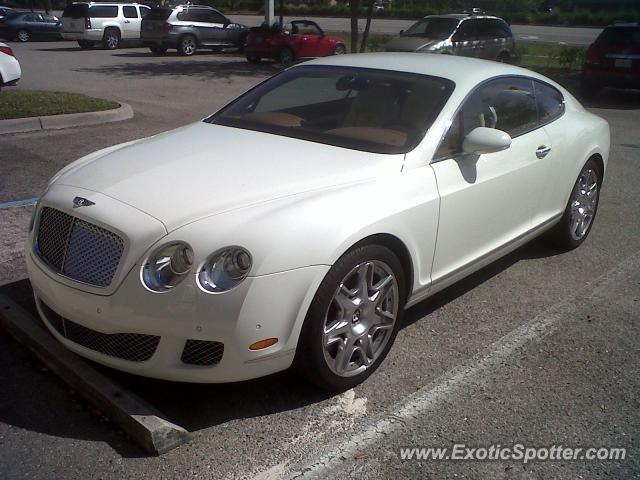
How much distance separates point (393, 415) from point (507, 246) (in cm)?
178

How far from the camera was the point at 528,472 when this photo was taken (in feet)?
9.50

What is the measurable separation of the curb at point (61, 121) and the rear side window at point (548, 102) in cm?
663

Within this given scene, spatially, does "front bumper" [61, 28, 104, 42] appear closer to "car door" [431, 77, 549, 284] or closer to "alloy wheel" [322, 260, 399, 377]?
"car door" [431, 77, 549, 284]

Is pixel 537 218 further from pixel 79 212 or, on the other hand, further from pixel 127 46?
pixel 127 46

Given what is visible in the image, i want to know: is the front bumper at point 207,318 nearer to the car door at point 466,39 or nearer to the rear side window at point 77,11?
the car door at point 466,39

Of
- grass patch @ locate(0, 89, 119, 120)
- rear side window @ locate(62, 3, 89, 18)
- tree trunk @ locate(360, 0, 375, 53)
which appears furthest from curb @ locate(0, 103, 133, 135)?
rear side window @ locate(62, 3, 89, 18)

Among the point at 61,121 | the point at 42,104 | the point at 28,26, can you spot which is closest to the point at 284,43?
the point at 42,104

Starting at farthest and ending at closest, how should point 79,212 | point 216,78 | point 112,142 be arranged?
1. point 216,78
2. point 112,142
3. point 79,212

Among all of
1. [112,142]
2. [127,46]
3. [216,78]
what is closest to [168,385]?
[112,142]

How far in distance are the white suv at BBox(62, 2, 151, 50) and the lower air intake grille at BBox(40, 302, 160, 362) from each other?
24.6 m

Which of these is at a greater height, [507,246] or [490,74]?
[490,74]

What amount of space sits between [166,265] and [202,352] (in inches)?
16.4

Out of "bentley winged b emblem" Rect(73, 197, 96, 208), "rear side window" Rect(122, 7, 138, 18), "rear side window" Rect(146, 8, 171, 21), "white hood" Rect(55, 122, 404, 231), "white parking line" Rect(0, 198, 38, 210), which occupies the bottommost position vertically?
"white parking line" Rect(0, 198, 38, 210)

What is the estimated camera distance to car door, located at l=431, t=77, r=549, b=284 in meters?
3.84
